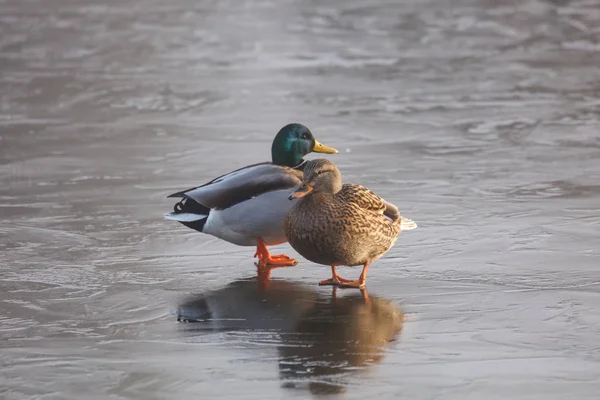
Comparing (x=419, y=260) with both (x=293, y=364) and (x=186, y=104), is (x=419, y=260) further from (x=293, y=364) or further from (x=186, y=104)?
(x=186, y=104)

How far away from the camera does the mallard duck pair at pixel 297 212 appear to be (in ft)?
21.3

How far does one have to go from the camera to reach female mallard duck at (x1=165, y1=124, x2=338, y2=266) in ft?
23.2

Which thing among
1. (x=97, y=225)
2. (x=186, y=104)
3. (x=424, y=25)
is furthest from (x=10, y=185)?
(x=424, y=25)

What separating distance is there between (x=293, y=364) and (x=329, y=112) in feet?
23.5

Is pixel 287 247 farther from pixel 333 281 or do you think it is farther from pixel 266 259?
pixel 333 281

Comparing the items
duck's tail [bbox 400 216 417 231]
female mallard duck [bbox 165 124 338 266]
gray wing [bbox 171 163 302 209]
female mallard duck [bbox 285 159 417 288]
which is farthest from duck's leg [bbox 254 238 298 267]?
duck's tail [bbox 400 216 417 231]

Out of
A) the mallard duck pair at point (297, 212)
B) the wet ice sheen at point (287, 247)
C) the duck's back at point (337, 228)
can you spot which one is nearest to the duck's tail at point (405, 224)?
the mallard duck pair at point (297, 212)

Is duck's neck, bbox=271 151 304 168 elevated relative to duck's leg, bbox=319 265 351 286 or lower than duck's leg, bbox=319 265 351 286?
elevated

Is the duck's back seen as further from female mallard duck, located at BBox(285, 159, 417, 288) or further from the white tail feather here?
the white tail feather

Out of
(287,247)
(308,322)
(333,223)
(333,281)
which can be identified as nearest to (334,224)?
(333,223)

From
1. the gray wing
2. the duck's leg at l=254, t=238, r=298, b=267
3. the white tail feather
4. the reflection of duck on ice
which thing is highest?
the gray wing

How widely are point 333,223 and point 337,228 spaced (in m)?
0.04

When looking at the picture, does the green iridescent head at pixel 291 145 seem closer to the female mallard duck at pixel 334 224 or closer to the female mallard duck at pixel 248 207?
the female mallard duck at pixel 248 207

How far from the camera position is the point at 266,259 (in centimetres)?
715
